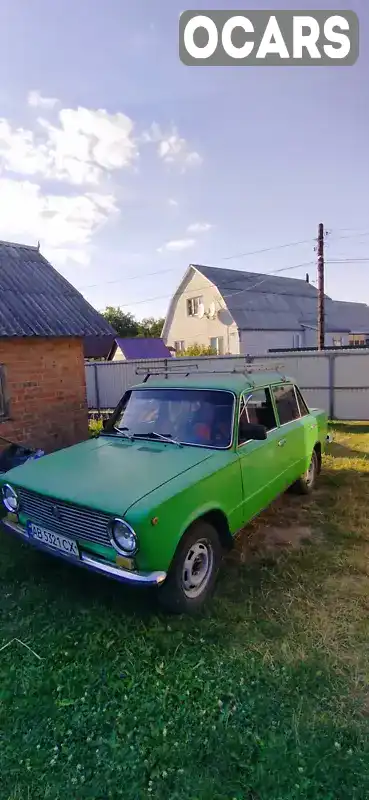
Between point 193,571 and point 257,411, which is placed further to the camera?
point 257,411

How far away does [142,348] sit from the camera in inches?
854

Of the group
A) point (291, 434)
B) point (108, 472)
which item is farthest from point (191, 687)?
point (291, 434)

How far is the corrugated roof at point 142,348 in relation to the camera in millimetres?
21016

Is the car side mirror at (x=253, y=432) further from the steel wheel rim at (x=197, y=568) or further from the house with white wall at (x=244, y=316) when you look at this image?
the house with white wall at (x=244, y=316)

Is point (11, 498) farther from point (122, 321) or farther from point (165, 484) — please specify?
point (122, 321)

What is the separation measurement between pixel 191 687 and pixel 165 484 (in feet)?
3.87

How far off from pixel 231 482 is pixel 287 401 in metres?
2.03

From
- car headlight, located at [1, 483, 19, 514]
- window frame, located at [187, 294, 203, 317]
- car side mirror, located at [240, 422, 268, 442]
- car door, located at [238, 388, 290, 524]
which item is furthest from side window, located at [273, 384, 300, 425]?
window frame, located at [187, 294, 203, 317]

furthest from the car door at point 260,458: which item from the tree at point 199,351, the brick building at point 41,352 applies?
the tree at point 199,351

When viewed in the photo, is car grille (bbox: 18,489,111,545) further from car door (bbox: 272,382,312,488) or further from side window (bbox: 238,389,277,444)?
car door (bbox: 272,382,312,488)

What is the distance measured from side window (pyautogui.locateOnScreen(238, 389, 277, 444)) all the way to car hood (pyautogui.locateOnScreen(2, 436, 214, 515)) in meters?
0.52

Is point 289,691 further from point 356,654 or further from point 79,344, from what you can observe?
point 79,344

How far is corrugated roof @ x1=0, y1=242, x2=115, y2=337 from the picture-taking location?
639 centimetres

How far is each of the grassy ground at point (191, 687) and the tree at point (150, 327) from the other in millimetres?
43960
